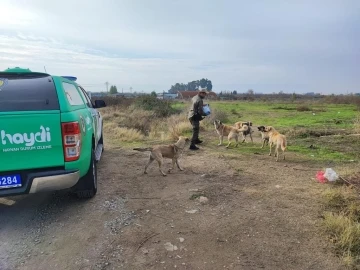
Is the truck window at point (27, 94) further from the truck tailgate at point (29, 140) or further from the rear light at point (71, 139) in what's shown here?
the rear light at point (71, 139)

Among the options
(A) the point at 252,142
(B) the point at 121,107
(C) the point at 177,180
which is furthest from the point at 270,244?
(B) the point at 121,107

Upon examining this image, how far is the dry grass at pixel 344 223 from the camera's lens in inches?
A: 132

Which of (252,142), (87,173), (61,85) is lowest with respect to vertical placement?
(252,142)

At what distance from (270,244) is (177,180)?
266cm

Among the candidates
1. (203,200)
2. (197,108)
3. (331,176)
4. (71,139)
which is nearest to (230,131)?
(197,108)

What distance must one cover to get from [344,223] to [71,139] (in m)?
3.43

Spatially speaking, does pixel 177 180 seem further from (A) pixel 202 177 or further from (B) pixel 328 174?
(B) pixel 328 174

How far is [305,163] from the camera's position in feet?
24.8

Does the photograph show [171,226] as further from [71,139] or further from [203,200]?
[71,139]

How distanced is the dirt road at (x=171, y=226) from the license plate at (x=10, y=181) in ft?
2.08

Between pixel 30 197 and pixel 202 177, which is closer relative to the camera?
pixel 30 197

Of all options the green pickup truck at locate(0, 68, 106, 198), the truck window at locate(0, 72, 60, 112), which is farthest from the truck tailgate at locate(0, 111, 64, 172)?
the truck window at locate(0, 72, 60, 112)

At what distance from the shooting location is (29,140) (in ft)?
11.5

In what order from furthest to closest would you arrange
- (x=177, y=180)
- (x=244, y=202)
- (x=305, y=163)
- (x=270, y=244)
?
(x=305, y=163), (x=177, y=180), (x=244, y=202), (x=270, y=244)
